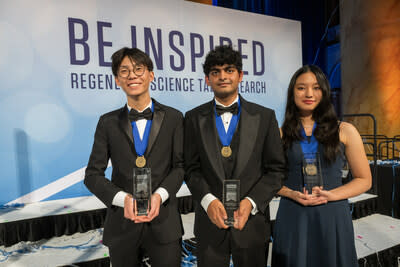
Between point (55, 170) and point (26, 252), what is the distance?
4.07 feet

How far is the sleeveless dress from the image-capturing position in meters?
1.68

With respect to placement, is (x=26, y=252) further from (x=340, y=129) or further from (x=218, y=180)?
(x=340, y=129)

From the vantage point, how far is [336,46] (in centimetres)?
998

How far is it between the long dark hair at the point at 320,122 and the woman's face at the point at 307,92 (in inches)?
0.9

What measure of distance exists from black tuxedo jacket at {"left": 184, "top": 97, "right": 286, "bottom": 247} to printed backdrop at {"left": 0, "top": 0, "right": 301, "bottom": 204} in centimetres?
271

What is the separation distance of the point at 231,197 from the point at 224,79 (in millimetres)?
562

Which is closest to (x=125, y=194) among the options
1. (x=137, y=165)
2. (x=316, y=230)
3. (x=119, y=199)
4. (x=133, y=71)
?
(x=119, y=199)

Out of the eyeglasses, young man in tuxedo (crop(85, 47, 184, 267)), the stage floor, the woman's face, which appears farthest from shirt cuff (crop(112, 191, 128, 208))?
the stage floor

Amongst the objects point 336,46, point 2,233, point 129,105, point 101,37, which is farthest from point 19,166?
point 336,46

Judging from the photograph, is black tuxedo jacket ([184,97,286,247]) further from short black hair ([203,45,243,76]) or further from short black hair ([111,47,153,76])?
short black hair ([111,47,153,76])

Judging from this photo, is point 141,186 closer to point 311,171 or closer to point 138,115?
point 138,115

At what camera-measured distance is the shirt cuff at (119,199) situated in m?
1.38

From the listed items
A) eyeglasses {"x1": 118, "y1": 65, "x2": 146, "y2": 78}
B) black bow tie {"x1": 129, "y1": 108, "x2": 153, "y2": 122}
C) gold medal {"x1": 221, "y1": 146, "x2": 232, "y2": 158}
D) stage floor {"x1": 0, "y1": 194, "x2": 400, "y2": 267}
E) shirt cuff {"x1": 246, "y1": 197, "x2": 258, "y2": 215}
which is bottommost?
stage floor {"x1": 0, "y1": 194, "x2": 400, "y2": 267}

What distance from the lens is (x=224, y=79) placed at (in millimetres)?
1463
